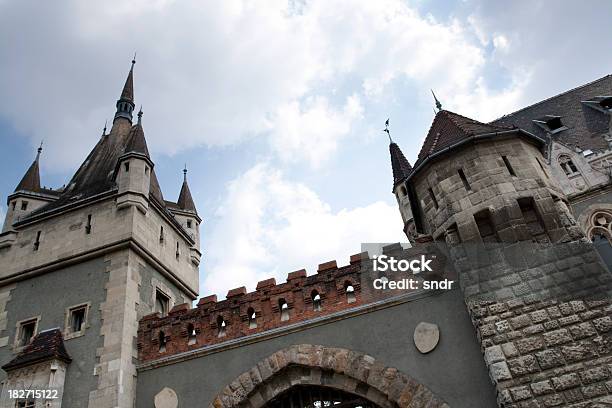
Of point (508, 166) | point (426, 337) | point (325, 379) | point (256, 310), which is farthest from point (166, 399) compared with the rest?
point (508, 166)

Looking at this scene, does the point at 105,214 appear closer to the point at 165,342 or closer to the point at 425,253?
the point at 165,342

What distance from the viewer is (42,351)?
32.3 ft

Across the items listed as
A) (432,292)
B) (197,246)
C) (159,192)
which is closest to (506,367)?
(432,292)

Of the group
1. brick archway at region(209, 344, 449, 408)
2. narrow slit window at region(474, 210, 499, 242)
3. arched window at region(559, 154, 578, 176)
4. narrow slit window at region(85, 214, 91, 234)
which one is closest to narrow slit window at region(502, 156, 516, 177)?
narrow slit window at region(474, 210, 499, 242)

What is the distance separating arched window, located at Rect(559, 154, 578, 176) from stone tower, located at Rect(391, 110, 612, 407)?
189 inches

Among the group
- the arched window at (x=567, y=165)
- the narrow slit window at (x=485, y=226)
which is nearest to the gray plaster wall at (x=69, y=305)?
the narrow slit window at (x=485, y=226)

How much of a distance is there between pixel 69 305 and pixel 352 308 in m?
6.35

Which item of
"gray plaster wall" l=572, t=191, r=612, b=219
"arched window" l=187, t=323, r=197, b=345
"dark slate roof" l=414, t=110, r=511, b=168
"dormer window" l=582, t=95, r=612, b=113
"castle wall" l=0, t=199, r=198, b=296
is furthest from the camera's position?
"dormer window" l=582, t=95, r=612, b=113

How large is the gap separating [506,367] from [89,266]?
9.02 meters

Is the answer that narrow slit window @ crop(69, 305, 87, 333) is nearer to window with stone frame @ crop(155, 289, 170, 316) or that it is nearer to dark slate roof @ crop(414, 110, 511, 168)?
window with stone frame @ crop(155, 289, 170, 316)

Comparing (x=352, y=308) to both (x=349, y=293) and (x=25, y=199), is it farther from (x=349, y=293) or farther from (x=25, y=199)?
(x=25, y=199)

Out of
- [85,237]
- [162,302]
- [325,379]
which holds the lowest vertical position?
[325,379]

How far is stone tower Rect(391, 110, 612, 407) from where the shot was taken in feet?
21.1

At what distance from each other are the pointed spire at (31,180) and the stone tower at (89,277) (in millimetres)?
27
